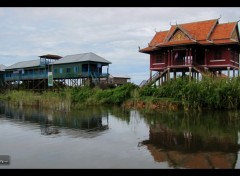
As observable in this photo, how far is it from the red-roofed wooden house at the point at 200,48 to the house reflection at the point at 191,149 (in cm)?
1543

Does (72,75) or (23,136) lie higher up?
(72,75)

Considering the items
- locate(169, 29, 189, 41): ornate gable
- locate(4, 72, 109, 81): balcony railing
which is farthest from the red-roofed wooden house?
locate(4, 72, 109, 81): balcony railing

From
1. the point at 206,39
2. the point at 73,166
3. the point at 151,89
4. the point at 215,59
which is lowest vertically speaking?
the point at 73,166

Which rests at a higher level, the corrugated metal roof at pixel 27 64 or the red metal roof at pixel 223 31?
the red metal roof at pixel 223 31

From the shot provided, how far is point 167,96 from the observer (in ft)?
76.1

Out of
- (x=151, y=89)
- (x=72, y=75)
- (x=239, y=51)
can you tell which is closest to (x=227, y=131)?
(x=151, y=89)

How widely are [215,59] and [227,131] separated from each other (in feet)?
54.5

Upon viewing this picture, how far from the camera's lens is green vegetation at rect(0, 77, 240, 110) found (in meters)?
19.7

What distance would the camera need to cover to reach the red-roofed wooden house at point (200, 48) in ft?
88.9

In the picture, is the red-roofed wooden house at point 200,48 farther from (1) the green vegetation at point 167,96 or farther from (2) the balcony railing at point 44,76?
(2) the balcony railing at point 44,76

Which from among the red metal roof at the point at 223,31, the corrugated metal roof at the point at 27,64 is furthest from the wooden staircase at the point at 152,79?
the corrugated metal roof at the point at 27,64

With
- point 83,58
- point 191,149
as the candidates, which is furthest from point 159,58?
point 191,149

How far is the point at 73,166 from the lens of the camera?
7.88 metres

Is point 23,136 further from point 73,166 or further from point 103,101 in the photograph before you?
point 103,101
